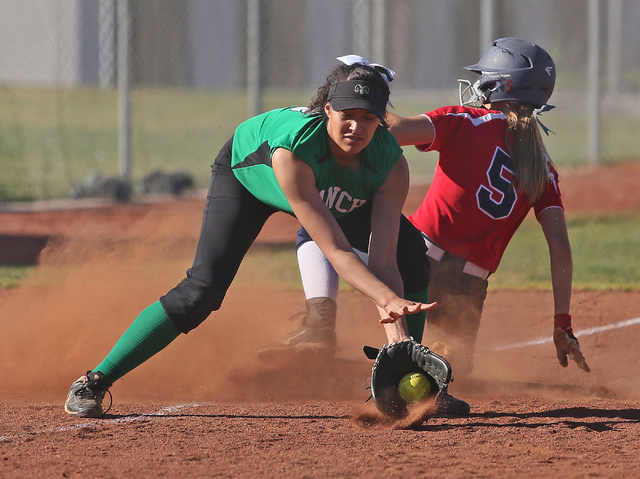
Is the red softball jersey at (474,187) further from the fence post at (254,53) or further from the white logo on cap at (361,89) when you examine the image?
the fence post at (254,53)

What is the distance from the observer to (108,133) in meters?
12.1

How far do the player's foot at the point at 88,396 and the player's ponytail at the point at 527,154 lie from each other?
2.10 metres

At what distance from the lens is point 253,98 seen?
10.8 metres

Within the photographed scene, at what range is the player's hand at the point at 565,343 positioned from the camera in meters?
3.51

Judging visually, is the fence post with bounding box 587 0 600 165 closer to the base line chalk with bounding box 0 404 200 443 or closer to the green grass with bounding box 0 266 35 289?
the green grass with bounding box 0 266 35 289

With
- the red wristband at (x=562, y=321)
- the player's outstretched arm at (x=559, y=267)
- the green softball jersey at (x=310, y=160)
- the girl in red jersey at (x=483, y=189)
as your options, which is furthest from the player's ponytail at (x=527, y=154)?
the green softball jersey at (x=310, y=160)

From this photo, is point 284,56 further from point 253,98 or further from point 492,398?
point 492,398

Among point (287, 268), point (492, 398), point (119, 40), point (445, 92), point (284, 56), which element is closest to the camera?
point (492, 398)

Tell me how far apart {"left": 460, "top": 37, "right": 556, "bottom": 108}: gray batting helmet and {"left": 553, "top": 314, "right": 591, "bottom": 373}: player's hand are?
1.11 meters

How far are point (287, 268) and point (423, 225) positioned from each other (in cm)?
314

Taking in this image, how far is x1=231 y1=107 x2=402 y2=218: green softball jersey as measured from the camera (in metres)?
2.99

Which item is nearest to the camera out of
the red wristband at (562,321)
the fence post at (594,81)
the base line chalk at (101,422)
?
the base line chalk at (101,422)

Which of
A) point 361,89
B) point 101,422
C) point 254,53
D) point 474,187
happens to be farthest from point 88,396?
point 254,53

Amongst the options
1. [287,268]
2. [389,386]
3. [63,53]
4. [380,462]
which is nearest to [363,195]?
[389,386]
